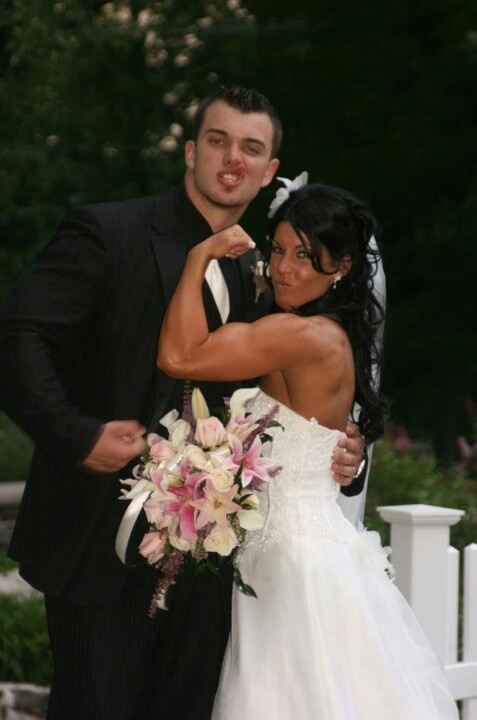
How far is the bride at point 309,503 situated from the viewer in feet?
13.9

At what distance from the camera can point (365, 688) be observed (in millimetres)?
4332

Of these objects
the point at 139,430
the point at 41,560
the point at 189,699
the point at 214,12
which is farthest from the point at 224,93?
the point at 214,12

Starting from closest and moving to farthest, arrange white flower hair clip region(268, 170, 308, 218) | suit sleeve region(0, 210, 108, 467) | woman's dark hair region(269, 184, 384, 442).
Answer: suit sleeve region(0, 210, 108, 467)
woman's dark hair region(269, 184, 384, 442)
white flower hair clip region(268, 170, 308, 218)

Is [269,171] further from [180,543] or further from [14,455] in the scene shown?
[14,455]

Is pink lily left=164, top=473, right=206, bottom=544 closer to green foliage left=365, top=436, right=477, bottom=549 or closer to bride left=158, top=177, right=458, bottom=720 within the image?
bride left=158, top=177, right=458, bottom=720

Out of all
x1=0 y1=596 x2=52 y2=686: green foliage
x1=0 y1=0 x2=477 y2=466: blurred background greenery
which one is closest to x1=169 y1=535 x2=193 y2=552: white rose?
x1=0 y1=596 x2=52 y2=686: green foliage

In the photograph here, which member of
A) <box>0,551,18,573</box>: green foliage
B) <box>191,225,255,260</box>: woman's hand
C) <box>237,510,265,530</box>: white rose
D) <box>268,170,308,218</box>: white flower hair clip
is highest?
<box>268,170,308,218</box>: white flower hair clip

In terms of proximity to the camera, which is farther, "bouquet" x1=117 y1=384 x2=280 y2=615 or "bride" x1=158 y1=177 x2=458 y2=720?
"bride" x1=158 y1=177 x2=458 y2=720

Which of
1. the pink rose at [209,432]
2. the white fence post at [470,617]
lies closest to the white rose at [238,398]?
the pink rose at [209,432]

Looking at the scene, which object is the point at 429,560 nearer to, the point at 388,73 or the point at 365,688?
the point at 365,688

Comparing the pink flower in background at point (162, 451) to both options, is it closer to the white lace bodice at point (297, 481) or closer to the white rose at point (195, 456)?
the white rose at point (195, 456)

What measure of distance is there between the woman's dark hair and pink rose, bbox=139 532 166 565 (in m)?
1.02

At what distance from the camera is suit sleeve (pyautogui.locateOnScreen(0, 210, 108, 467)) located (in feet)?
13.0

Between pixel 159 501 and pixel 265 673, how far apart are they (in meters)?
0.73
